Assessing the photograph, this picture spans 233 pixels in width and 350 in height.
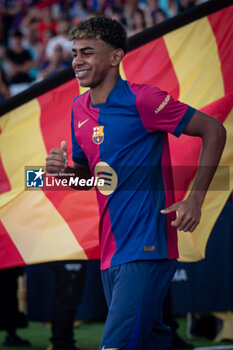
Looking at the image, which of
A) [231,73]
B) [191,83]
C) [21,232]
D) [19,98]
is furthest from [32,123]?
[231,73]

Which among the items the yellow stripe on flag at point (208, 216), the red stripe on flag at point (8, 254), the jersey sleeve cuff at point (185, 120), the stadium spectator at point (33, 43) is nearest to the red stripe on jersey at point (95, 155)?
the jersey sleeve cuff at point (185, 120)

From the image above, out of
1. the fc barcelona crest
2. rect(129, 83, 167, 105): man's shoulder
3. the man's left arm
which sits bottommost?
the man's left arm

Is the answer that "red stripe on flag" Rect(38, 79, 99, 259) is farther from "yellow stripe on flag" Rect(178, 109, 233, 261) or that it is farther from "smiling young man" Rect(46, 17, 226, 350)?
"smiling young man" Rect(46, 17, 226, 350)

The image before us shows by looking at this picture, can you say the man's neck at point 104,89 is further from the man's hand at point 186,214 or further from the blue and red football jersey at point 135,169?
the man's hand at point 186,214

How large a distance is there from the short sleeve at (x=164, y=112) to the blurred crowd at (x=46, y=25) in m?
5.65

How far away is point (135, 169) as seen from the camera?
282 centimetres

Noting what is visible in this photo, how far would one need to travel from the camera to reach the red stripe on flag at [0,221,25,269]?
3.93m

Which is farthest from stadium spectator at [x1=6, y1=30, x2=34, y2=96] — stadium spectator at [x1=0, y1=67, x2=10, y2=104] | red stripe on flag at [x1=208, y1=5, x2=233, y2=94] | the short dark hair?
the short dark hair

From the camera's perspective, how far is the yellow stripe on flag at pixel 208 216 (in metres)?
3.80

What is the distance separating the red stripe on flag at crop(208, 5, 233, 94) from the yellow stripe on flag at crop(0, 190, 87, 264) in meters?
1.46

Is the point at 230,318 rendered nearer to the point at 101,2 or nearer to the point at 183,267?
the point at 183,267

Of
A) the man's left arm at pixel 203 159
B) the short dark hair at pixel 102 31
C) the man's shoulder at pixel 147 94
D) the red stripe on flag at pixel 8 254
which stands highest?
the short dark hair at pixel 102 31

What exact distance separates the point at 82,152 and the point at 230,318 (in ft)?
11.3

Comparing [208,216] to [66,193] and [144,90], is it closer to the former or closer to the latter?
[66,193]
